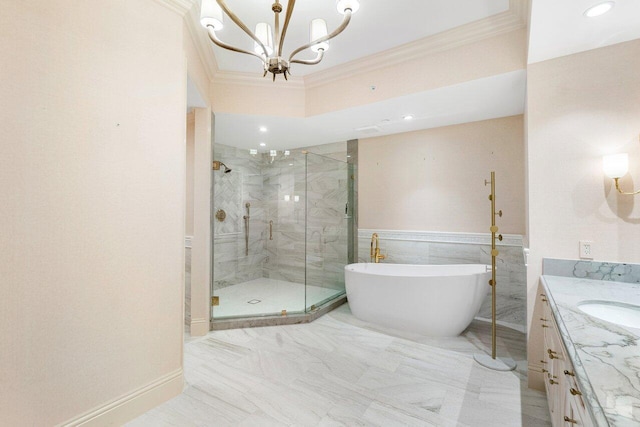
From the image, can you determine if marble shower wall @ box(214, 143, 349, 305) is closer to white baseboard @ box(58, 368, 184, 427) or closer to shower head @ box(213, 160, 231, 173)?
shower head @ box(213, 160, 231, 173)

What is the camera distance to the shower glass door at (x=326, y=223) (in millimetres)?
3828

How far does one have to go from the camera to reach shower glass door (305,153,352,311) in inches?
151

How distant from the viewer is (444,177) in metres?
3.52

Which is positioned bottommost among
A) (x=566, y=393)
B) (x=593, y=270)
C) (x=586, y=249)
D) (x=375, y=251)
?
(x=566, y=393)

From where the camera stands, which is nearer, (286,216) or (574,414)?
(574,414)

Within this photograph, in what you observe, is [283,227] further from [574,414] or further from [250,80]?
[574,414]

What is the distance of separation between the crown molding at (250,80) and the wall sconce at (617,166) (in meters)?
2.62

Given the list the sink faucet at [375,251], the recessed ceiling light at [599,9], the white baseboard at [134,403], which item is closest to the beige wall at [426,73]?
the recessed ceiling light at [599,9]

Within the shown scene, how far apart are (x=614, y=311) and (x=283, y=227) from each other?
336 cm

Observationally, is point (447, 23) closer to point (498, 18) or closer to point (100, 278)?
point (498, 18)

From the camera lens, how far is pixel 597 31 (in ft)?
5.48

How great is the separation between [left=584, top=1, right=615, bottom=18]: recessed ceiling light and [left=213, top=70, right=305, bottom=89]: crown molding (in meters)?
2.27

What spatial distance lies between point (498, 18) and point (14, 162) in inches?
120

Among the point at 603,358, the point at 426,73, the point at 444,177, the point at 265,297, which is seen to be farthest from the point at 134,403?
the point at 444,177
